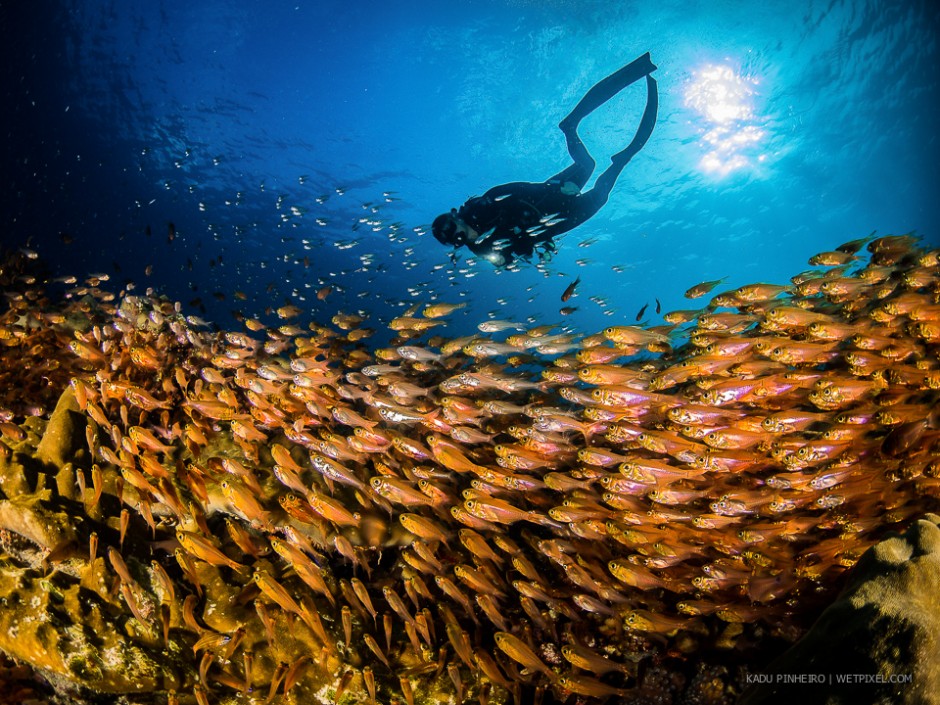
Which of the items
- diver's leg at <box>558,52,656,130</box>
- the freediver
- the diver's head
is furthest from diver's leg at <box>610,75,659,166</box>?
the diver's head

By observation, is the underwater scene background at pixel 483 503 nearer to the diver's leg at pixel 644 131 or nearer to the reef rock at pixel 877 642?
the reef rock at pixel 877 642

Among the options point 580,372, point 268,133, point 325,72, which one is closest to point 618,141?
point 325,72

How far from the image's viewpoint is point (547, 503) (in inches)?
232

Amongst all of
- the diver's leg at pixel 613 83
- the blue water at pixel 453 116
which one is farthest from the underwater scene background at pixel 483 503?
the diver's leg at pixel 613 83

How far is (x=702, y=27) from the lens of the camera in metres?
17.8

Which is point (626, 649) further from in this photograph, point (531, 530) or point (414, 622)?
point (414, 622)

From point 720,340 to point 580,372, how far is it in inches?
67.2

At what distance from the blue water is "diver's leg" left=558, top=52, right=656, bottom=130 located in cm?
567

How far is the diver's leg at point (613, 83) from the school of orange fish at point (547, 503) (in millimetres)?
10218

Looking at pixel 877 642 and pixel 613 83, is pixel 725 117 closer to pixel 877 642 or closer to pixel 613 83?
pixel 613 83

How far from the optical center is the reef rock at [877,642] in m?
2.50

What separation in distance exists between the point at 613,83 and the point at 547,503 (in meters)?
13.8

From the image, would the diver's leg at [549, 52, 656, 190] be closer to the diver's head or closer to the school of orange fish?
the diver's head

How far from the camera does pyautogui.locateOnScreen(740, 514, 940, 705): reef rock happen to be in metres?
2.50
